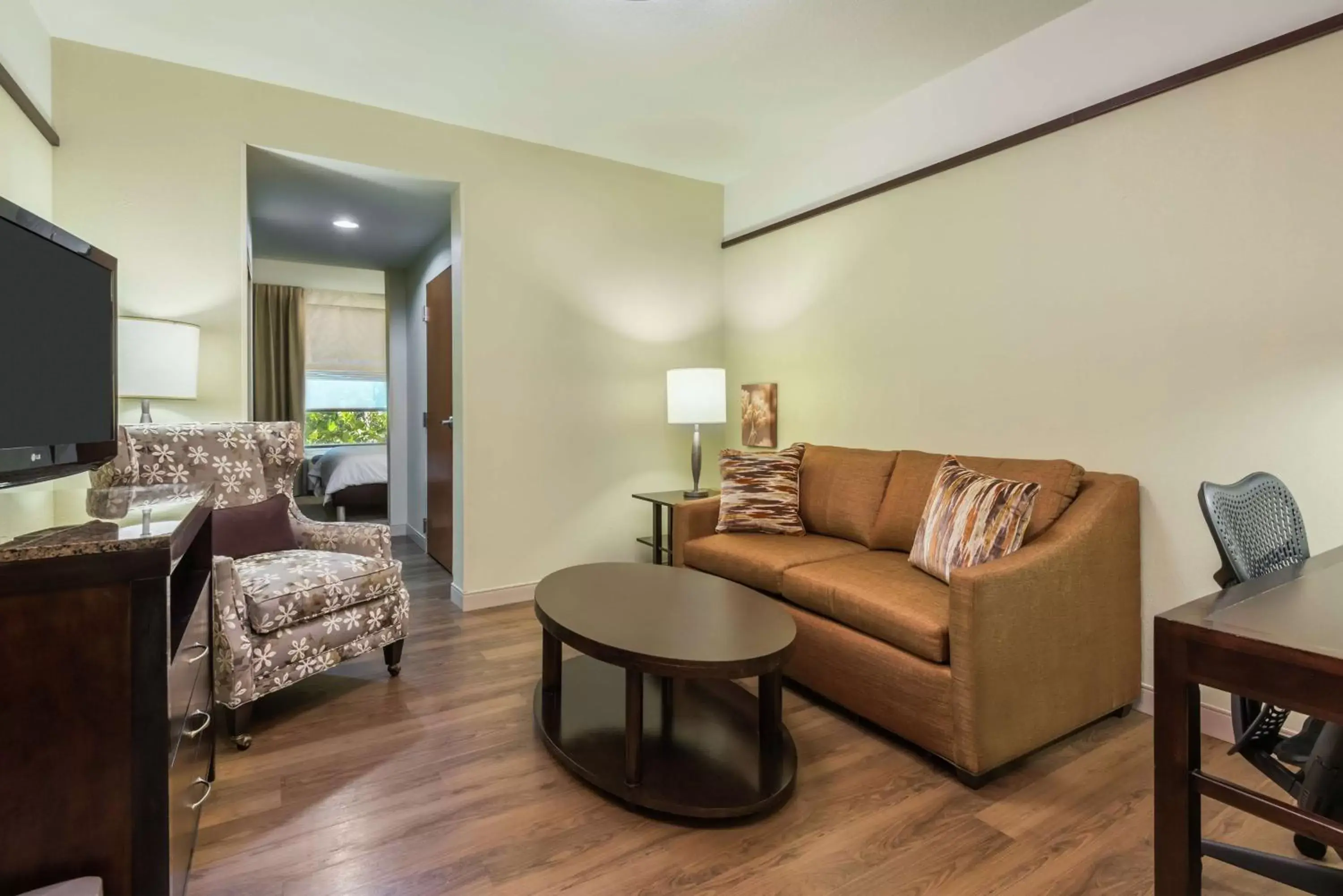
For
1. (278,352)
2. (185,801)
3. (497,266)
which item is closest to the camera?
(185,801)

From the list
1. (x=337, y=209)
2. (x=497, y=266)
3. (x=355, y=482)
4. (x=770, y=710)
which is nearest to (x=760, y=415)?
(x=497, y=266)

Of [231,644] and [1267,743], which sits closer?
[1267,743]

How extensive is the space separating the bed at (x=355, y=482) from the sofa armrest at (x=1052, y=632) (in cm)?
518

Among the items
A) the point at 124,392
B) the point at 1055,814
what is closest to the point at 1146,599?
the point at 1055,814

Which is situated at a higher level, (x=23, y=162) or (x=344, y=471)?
(x=23, y=162)

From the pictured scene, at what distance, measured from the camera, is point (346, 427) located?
703 centimetres

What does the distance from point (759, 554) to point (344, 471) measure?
440cm

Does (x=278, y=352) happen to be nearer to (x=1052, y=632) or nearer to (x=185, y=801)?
(x=185, y=801)

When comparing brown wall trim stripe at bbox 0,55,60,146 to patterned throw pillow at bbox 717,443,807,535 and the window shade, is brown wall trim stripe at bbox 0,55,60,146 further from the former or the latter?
the window shade

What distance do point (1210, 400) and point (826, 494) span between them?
1484 millimetres

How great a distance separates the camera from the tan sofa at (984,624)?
71.4 inches

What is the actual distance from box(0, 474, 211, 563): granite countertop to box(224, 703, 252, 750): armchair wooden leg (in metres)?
0.80

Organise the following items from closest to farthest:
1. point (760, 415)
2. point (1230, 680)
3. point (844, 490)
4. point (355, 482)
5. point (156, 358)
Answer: point (1230, 680), point (156, 358), point (844, 490), point (760, 415), point (355, 482)

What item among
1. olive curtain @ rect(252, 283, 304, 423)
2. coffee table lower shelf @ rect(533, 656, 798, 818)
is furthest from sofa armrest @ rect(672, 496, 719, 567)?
olive curtain @ rect(252, 283, 304, 423)
